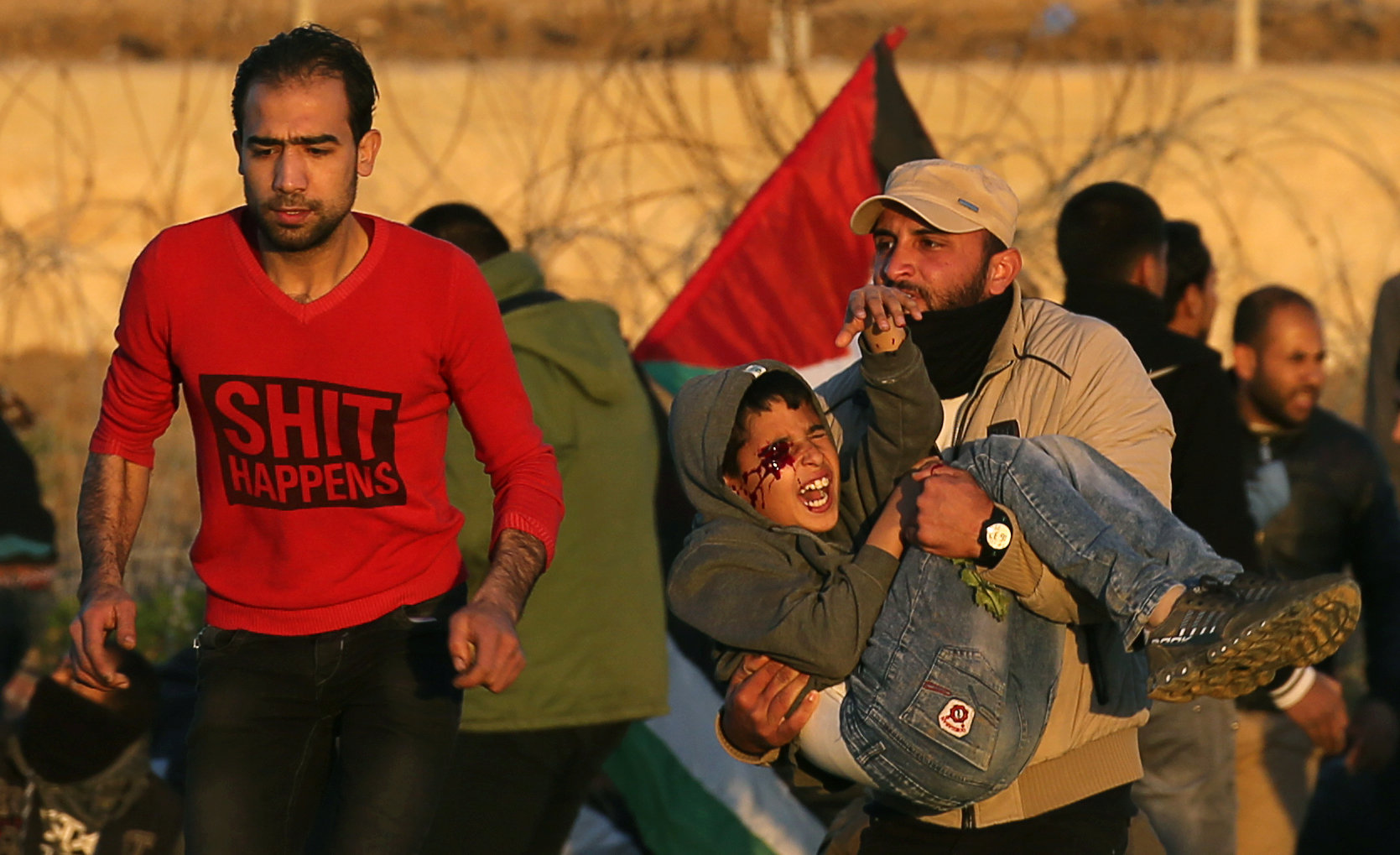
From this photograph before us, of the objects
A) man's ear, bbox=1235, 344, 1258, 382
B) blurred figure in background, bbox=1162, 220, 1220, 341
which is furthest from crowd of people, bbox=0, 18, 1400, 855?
man's ear, bbox=1235, 344, 1258, 382

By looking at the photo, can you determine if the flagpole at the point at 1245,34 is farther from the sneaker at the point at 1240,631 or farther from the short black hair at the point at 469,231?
the sneaker at the point at 1240,631

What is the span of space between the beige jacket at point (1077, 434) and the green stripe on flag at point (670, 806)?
92.9 inches

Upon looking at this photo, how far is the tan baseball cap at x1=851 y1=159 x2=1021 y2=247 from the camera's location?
11.3ft

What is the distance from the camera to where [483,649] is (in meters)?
3.06

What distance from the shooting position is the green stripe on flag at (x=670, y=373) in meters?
6.27

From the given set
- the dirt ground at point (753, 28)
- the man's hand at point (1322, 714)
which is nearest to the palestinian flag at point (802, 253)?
the man's hand at point (1322, 714)

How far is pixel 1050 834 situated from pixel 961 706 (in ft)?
1.12

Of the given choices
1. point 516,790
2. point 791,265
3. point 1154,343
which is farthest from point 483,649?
point 791,265

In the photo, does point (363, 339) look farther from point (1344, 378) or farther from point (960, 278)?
point (1344, 378)

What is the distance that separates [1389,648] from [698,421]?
2902 millimetres

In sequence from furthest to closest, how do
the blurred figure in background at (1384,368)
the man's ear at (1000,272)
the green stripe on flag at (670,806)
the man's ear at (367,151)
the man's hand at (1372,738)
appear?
the blurred figure in background at (1384,368)
the green stripe on flag at (670,806)
the man's hand at (1372,738)
the man's ear at (1000,272)
the man's ear at (367,151)

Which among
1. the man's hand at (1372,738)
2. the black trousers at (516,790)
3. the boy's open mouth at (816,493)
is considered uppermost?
the boy's open mouth at (816,493)

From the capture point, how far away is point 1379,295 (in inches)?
263

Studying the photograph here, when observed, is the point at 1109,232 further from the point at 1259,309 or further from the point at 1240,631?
the point at 1240,631
